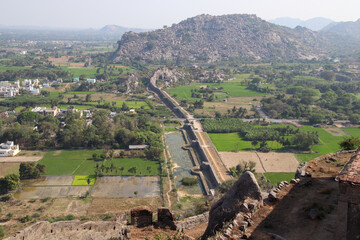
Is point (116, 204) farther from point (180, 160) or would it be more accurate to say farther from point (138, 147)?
point (138, 147)

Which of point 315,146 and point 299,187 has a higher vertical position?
point 299,187

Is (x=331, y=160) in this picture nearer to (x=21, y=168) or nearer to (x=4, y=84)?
(x=21, y=168)

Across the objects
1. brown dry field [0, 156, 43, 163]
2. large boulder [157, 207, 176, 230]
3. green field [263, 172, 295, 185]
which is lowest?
brown dry field [0, 156, 43, 163]

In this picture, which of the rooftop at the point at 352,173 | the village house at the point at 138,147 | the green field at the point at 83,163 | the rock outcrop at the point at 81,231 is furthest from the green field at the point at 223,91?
the rooftop at the point at 352,173

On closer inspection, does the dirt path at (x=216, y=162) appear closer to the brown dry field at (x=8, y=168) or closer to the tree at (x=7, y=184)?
the tree at (x=7, y=184)

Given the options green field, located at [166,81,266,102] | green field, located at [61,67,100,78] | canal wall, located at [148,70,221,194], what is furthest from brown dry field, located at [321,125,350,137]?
green field, located at [61,67,100,78]

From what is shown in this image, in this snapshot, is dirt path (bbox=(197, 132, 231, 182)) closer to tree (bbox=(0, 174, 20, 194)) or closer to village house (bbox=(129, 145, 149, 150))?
village house (bbox=(129, 145, 149, 150))

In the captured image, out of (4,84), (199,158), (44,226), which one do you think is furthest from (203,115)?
(4,84)
